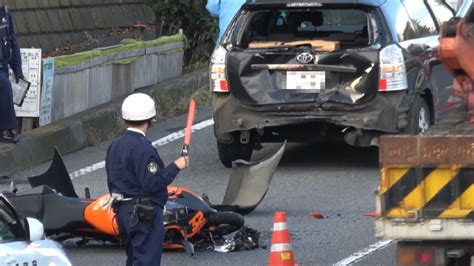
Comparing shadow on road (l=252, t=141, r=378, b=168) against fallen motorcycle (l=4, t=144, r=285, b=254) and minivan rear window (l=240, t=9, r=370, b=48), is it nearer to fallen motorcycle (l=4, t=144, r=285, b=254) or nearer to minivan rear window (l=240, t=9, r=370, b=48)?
minivan rear window (l=240, t=9, r=370, b=48)

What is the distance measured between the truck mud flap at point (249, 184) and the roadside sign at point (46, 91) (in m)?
3.71

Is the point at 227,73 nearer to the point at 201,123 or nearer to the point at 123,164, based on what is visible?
the point at 201,123

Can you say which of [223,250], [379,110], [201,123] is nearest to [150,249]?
[223,250]

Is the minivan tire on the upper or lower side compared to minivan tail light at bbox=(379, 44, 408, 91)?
lower

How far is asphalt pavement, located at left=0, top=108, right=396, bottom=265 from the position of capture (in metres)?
9.88

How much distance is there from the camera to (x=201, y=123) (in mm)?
15844

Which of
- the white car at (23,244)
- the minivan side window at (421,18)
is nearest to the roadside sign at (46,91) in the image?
the minivan side window at (421,18)

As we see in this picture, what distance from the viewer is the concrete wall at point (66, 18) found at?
20.4 metres

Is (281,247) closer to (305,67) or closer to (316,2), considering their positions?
(305,67)

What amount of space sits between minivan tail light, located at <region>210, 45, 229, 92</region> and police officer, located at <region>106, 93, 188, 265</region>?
4514mm

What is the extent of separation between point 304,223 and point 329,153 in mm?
3201

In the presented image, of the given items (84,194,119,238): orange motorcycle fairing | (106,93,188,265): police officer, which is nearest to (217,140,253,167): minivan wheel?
(84,194,119,238): orange motorcycle fairing

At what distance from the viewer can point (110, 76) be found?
16.2 metres

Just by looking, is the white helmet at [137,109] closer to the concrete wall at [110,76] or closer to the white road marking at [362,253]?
the white road marking at [362,253]
